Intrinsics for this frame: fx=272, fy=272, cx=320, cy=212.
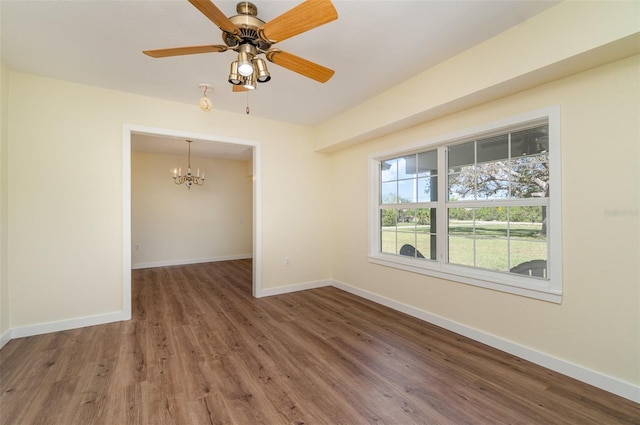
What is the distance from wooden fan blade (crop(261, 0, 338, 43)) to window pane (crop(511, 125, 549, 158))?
2.02 metres

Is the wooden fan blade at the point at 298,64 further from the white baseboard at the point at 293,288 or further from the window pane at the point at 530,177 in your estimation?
the white baseboard at the point at 293,288

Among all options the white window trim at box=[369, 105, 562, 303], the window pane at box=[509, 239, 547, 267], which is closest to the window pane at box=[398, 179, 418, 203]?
the white window trim at box=[369, 105, 562, 303]

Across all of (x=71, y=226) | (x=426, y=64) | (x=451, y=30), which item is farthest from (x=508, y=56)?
(x=71, y=226)

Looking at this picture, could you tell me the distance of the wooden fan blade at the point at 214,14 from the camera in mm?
1340

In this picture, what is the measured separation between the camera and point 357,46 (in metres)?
2.33

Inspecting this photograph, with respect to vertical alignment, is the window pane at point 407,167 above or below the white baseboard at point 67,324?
above

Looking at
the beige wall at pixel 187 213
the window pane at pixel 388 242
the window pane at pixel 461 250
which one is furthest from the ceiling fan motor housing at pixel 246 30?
the beige wall at pixel 187 213

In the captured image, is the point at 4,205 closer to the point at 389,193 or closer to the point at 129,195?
the point at 129,195

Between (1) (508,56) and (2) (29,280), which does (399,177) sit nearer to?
(1) (508,56)

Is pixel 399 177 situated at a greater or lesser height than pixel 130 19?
lesser

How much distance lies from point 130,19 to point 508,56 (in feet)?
9.43

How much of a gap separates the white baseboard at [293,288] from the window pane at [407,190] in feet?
6.47

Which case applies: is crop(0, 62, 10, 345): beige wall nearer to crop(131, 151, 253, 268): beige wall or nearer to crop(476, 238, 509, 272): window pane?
crop(131, 151, 253, 268): beige wall

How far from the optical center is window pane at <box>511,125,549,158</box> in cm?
231
